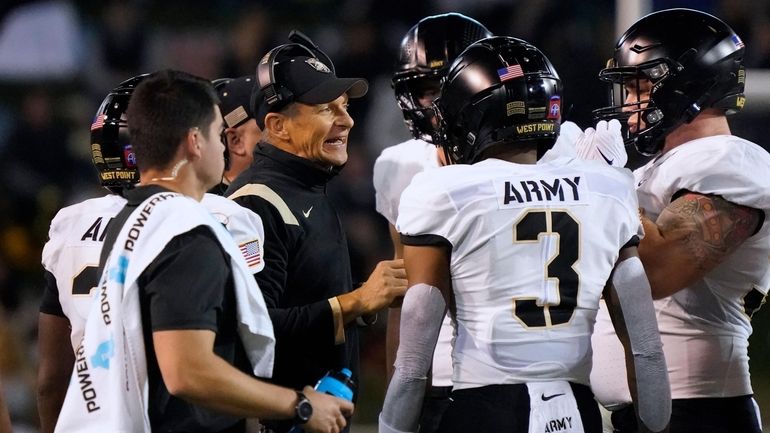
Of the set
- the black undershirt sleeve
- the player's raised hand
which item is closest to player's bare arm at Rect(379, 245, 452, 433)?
the player's raised hand

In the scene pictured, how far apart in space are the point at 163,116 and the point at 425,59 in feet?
6.08

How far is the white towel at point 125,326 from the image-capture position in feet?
8.11

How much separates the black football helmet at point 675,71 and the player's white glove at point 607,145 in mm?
86

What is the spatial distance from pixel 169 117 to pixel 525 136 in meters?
0.94

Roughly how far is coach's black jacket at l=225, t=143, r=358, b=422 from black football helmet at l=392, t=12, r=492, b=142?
29.3 inches

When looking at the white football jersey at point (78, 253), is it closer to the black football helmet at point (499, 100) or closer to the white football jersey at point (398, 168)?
the black football helmet at point (499, 100)

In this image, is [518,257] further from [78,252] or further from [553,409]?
[78,252]

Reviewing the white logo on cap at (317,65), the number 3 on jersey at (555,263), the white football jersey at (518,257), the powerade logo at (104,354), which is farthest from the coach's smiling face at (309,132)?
the powerade logo at (104,354)

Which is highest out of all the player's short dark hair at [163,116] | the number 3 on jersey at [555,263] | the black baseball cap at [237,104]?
the player's short dark hair at [163,116]

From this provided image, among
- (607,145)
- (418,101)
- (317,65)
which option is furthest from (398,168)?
(607,145)

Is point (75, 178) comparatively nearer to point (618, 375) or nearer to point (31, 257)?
point (31, 257)

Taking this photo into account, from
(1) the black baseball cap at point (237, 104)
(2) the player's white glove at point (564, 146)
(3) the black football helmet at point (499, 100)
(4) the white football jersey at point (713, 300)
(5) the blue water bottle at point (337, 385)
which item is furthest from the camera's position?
(1) the black baseball cap at point (237, 104)

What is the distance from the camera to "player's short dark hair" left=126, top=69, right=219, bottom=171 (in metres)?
2.59

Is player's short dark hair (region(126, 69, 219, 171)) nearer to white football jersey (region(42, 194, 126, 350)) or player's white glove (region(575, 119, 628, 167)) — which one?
white football jersey (region(42, 194, 126, 350))
